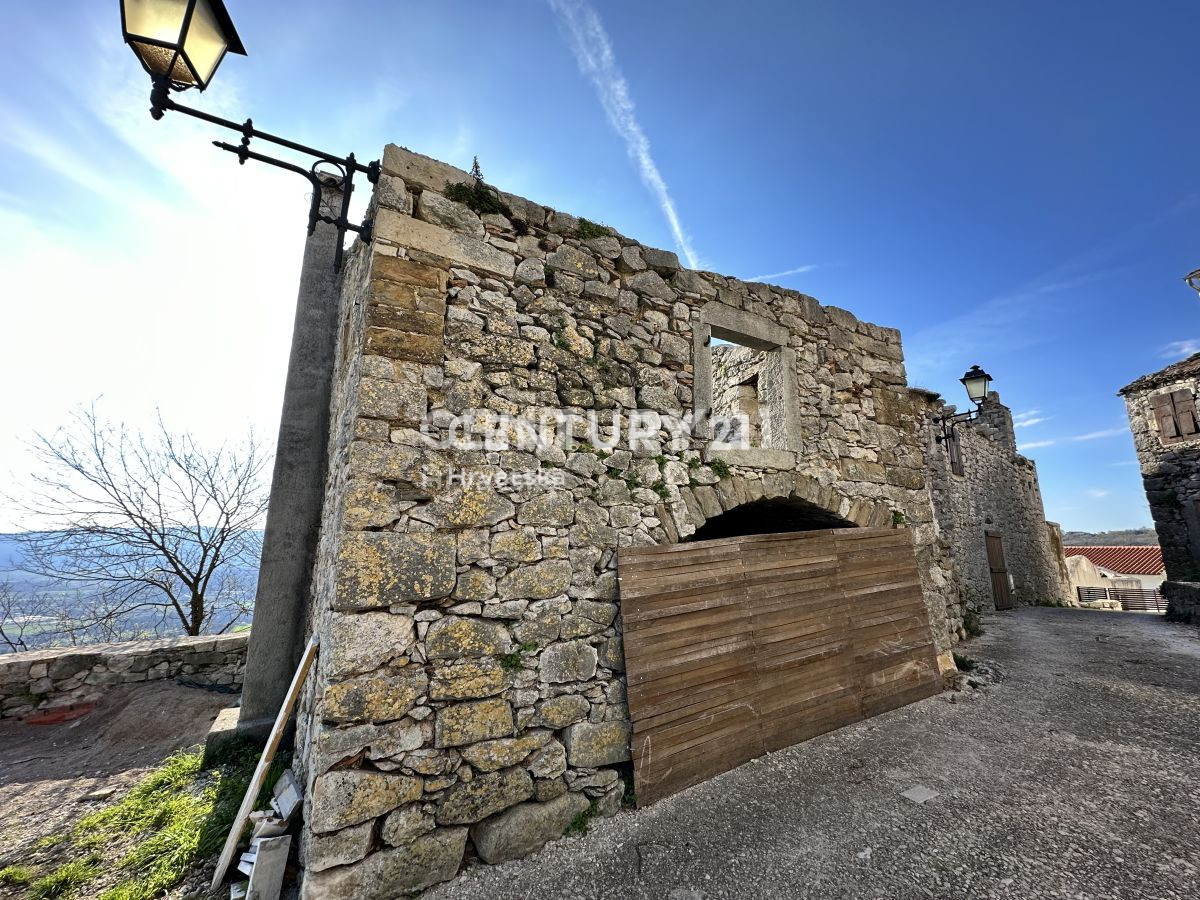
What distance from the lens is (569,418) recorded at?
3.33m

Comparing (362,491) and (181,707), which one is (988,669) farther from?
(181,707)

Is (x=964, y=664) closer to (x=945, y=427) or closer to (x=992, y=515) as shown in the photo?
(x=945, y=427)

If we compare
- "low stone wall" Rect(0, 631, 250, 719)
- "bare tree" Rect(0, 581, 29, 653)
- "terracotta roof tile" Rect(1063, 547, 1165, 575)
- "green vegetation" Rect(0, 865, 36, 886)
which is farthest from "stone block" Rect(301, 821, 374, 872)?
"terracotta roof tile" Rect(1063, 547, 1165, 575)

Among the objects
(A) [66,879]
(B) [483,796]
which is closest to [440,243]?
(B) [483,796]

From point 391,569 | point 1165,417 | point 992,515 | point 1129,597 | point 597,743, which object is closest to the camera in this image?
point 391,569

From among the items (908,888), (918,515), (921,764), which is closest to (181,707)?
(908,888)

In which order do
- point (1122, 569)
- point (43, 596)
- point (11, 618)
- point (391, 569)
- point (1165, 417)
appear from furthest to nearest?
point (1122, 569), point (1165, 417), point (43, 596), point (11, 618), point (391, 569)

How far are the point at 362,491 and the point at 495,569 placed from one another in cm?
92

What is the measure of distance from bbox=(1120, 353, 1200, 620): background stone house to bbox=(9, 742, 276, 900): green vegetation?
1488 centimetres

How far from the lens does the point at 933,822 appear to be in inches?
108

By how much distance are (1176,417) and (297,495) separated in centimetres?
1665

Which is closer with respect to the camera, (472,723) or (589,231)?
(472,723)

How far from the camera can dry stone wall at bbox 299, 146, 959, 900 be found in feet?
8.10

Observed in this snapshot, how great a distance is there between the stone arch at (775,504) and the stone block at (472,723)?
168cm
